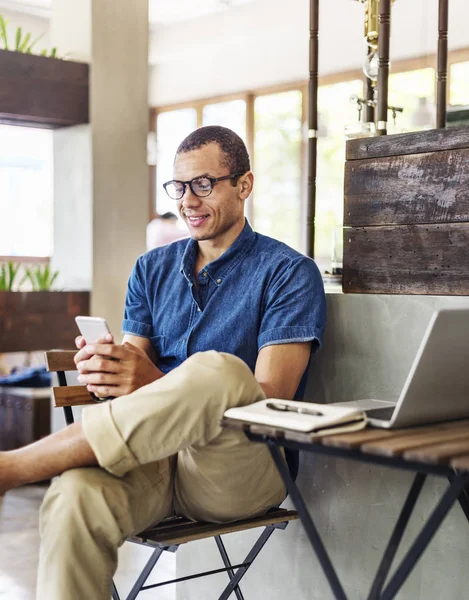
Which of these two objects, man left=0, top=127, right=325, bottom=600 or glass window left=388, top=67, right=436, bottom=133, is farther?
glass window left=388, top=67, right=436, bottom=133

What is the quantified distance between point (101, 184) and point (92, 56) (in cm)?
64

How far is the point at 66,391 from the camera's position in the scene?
224cm

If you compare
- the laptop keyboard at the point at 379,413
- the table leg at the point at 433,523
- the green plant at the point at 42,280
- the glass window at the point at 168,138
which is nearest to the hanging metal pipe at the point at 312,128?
the laptop keyboard at the point at 379,413

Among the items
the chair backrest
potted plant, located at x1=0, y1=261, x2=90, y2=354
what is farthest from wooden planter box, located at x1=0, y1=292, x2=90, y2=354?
the chair backrest

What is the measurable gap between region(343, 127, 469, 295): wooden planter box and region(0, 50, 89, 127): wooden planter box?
2428 mm

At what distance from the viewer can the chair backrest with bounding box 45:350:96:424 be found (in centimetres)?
223

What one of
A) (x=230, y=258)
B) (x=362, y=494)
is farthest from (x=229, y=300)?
(x=362, y=494)

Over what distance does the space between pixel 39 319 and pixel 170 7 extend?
5.97 metres

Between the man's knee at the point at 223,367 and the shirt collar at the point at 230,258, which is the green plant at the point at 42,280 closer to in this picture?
the shirt collar at the point at 230,258

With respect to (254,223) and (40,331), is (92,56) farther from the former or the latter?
(254,223)

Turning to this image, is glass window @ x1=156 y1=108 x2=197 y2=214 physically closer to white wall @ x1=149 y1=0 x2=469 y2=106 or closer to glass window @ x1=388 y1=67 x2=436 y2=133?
white wall @ x1=149 y1=0 x2=469 y2=106

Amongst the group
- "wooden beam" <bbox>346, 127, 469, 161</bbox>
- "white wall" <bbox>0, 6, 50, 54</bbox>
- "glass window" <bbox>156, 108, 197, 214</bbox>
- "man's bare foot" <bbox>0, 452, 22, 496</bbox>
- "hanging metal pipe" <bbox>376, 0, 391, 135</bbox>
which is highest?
"white wall" <bbox>0, 6, 50, 54</bbox>

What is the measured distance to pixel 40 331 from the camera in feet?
14.4

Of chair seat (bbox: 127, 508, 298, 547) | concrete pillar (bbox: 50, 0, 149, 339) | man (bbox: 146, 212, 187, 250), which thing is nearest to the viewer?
chair seat (bbox: 127, 508, 298, 547)
